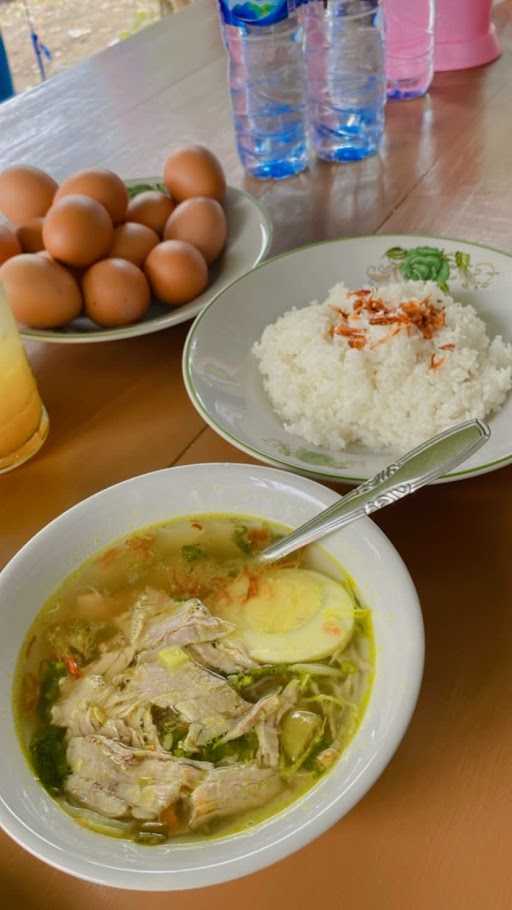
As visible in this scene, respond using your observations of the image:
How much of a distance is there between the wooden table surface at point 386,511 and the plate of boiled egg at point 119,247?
7 centimetres

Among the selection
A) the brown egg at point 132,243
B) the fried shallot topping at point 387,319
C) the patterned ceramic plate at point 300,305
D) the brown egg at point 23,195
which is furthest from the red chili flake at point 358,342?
the brown egg at point 23,195

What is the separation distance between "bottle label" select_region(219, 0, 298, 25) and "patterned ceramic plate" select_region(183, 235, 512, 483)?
465 millimetres

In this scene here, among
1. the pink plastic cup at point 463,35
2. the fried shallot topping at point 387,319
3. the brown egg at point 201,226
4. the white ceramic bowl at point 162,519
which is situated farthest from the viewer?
the pink plastic cup at point 463,35

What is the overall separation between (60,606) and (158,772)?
0.18 m

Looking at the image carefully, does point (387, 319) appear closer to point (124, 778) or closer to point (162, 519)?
point (162, 519)

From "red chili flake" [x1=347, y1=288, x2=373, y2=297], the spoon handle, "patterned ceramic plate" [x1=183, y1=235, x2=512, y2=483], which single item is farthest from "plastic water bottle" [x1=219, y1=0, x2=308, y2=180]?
the spoon handle

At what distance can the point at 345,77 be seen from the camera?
150 cm

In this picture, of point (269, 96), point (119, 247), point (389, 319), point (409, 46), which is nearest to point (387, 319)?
point (389, 319)

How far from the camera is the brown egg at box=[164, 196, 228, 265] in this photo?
1.16m

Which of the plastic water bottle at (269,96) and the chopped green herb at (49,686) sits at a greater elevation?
the plastic water bottle at (269,96)

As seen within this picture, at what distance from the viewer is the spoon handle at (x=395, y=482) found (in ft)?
2.34

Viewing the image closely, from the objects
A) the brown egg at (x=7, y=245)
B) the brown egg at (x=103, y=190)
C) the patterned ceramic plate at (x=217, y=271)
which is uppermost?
the brown egg at (x=103, y=190)

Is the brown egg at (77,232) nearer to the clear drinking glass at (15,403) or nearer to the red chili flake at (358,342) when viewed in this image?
the clear drinking glass at (15,403)

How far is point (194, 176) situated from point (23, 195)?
0.84 ft
